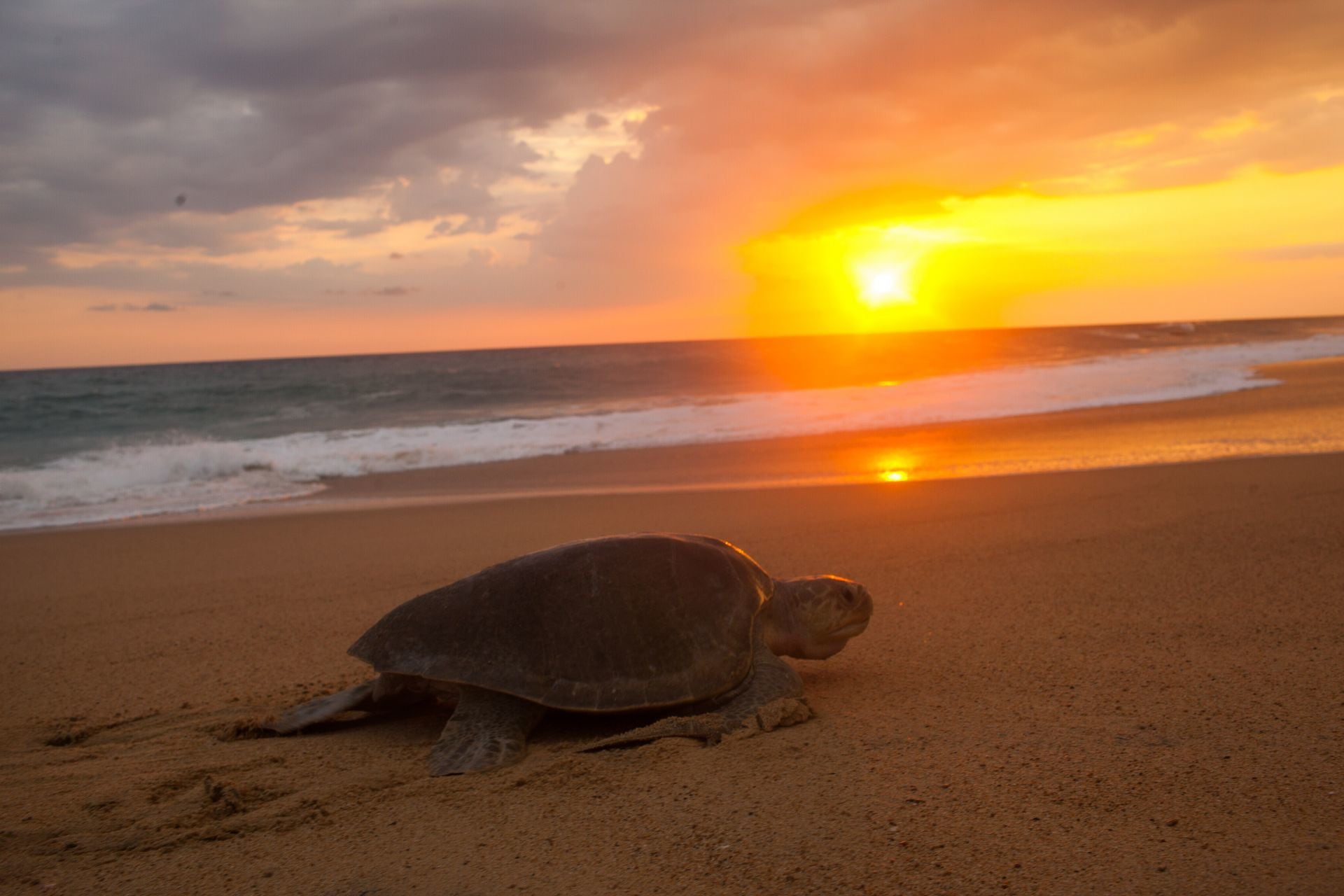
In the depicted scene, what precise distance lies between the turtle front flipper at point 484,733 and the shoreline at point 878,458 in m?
6.48

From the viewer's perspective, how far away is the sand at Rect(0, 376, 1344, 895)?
7.64 feet

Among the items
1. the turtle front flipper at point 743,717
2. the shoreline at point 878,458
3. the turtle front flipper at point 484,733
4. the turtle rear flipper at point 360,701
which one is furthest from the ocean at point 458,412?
the turtle front flipper at point 743,717

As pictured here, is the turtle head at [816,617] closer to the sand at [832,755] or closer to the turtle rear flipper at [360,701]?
the sand at [832,755]

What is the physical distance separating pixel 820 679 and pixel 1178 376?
23029mm

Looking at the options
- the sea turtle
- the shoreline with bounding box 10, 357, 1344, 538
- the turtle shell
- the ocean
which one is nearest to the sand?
the sea turtle

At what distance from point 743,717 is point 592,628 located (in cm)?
70

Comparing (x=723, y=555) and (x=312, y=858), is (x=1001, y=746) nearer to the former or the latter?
(x=723, y=555)

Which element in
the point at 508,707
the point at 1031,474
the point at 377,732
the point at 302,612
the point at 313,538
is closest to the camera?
the point at 508,707

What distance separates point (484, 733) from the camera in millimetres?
3342

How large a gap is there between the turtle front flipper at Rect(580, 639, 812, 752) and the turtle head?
12.9 inches

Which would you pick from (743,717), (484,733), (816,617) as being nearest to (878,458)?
(816,617)

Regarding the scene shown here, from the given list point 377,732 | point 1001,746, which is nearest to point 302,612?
point 377,732

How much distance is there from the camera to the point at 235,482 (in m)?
13.2

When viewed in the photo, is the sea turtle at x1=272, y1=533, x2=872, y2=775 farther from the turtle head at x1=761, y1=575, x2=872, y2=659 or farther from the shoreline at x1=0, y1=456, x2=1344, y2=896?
the shoreline at x1=0, y1=456, x2=1344, y2=896
